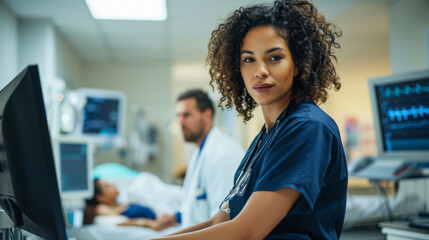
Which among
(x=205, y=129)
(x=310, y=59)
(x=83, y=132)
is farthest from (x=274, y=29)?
(x=83, y=132)

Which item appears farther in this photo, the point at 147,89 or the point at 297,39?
the point at 147,89

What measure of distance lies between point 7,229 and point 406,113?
75.4 inches

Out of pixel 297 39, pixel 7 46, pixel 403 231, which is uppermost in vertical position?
pixel 7 46

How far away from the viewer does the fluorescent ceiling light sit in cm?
354

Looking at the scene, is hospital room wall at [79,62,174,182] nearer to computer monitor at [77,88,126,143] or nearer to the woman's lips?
computer monitor at [77,88,126,143]

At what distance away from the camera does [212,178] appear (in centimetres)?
204

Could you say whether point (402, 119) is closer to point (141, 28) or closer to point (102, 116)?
point (102, 116)

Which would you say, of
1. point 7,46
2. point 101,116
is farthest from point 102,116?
point 7,46

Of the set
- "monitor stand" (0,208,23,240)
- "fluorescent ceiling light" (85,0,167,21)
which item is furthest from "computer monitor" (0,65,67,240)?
"fluorescent ceiling light" (85,0,167,21)

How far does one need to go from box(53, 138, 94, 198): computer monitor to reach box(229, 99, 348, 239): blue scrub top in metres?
1.67

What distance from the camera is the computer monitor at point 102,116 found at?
385 centimetres

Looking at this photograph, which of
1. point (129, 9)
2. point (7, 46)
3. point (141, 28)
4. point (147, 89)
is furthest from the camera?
point (147, 89)

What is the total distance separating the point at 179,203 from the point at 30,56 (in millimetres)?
2138

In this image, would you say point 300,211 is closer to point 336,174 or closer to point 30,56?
point 336,174
